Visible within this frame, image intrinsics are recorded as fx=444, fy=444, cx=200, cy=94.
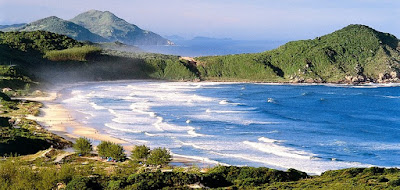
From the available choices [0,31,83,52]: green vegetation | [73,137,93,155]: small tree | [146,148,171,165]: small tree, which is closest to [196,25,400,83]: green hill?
[0,31,83,52]: green vegetation

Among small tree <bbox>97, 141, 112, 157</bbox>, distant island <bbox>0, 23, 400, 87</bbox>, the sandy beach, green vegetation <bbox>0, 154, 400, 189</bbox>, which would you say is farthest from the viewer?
distant island <bbox>0, 23, 400, 87</bbox>

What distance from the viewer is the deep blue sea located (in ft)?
203

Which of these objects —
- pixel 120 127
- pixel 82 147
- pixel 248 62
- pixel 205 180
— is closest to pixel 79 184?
pixel 205 180

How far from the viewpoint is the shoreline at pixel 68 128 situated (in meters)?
58.2

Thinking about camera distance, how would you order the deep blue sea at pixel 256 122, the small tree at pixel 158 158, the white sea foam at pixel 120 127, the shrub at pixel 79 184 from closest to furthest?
the shrub at pixel 79 184 < the small tree at pixel 158 158 < the deep blue sea at pixel 256 122 < the white sea foam at pixel 120 127

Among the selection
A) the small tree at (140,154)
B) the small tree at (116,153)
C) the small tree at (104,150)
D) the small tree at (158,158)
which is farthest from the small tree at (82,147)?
the small tree at (158,158)

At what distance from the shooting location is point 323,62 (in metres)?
178

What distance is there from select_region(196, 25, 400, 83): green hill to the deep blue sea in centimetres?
2613

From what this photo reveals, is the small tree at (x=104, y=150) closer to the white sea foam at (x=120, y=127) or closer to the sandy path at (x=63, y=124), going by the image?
the sandy path at (x=63, y=124)

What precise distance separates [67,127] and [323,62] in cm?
12448

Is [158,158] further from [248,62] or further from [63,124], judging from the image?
[248,62]

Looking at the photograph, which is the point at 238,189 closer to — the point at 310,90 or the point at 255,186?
the point at 255,186

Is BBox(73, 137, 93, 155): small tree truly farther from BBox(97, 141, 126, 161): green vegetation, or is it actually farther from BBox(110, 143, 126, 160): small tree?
BBox(110, 143, 126, 160): small tree

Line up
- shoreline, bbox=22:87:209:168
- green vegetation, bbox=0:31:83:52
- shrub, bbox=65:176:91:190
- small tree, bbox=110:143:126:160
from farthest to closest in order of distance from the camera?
1. green vegetation, bbox=0:31:83:52
2. shoreline, bbox=22:87:209:168
3. small tree, bbox=110:143:126:160
4. shrub, bbox=65:176:91:190
